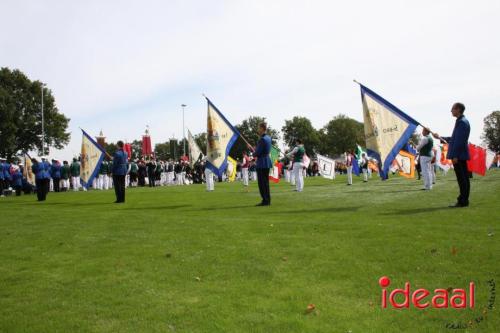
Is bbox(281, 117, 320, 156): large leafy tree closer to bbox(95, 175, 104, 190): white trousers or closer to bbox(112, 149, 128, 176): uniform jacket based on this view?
bbox(95, 175, 104, 190): white trousers

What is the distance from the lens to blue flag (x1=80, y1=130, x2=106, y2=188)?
23875 millimetres

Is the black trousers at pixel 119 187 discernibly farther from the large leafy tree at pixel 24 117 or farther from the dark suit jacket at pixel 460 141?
the large leafy tree at pixel 24 117

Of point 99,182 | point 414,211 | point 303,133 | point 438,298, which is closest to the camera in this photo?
point 438,298

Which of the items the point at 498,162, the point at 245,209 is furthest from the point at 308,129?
the point at 245,209

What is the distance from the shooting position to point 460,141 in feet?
43.7

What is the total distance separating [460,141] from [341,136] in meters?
126

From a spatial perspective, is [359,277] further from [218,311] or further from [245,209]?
[245,209]

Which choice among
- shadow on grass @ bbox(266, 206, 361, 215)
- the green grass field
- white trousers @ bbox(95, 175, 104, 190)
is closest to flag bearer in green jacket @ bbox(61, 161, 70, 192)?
white trousers @ bbox(95, 175, 104, 190)

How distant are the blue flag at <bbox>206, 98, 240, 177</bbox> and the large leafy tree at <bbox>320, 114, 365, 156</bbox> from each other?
115384 mm

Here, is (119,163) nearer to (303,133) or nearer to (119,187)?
(119,187)

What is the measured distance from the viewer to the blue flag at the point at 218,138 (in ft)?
68.0

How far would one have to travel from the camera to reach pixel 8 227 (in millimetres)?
12375

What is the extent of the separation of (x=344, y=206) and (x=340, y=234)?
5364 mm

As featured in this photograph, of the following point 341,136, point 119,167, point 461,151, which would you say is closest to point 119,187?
point 119,167
